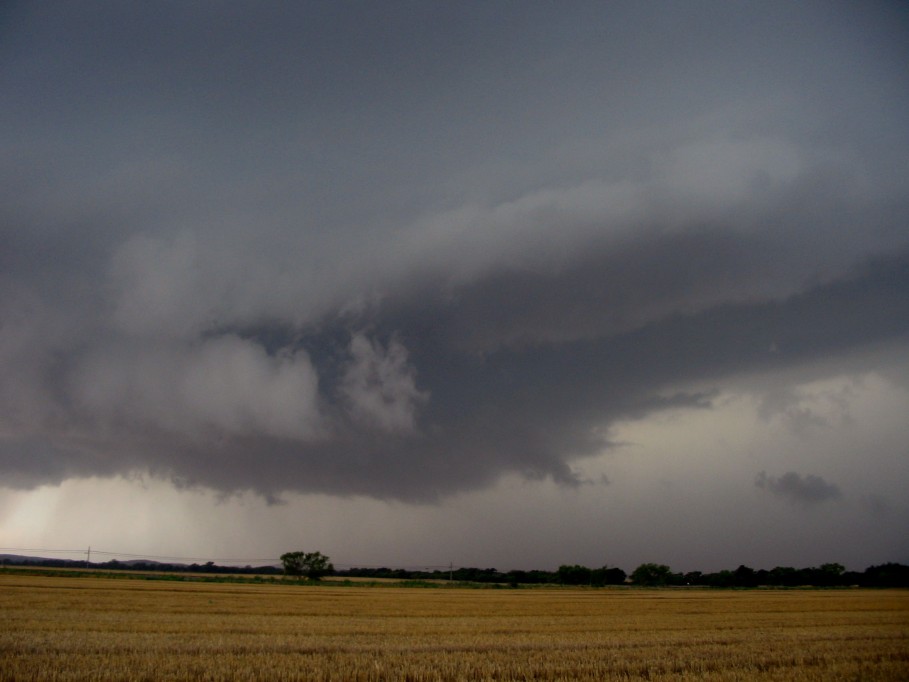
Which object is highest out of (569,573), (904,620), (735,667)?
(735,667)

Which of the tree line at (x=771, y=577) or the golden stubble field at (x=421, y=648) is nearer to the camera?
the golden stubble field at (x=421, y=648)

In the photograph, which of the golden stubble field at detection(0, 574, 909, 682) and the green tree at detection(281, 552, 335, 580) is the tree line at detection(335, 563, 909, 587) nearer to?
the green tree at detection(281, 552, 335, 580)

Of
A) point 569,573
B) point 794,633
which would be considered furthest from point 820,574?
point 794,633

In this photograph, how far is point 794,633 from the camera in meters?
29.4

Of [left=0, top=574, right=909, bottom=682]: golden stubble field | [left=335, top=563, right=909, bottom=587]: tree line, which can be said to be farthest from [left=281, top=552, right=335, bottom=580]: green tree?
[left=0, top=574, right=909, bottom=682]: golden stubble field

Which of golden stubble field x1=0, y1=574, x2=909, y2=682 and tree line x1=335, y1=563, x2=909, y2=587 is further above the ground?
golden stubble field x1=0, y1=574, x2=909, y2=682

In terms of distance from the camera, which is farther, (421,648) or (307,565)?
(307,565)

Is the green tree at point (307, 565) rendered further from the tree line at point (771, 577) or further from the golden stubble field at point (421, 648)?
the golden stubble field at point (421, 648)

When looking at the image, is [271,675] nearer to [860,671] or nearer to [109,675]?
[109,675]

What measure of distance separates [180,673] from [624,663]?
44.9 feet

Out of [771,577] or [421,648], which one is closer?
[421,648]

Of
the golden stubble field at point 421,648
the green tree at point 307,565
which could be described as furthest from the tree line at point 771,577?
the golden stubble field at point 421,648

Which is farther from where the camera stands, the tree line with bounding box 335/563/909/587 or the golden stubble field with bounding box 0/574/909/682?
the tree line with bounding box 335/563/909/587

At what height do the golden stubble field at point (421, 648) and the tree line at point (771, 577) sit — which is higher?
the golden stubble field at point (421, 648)
